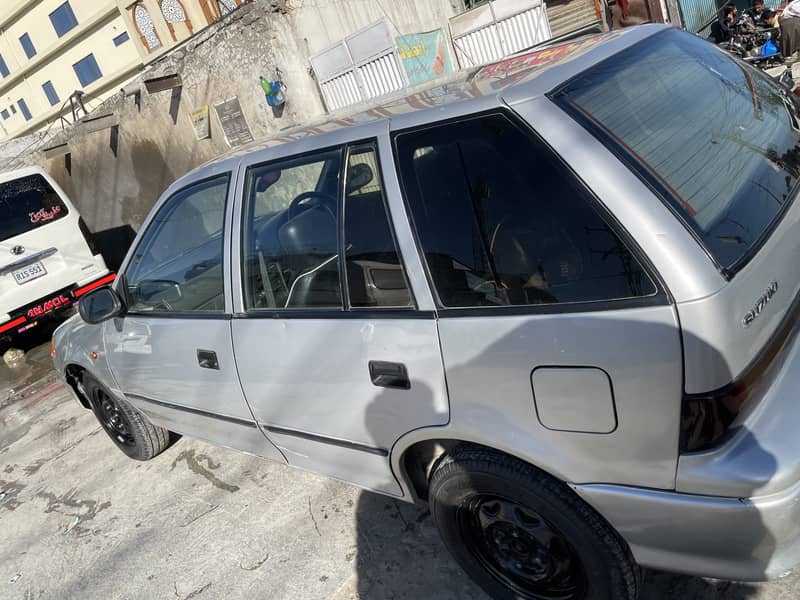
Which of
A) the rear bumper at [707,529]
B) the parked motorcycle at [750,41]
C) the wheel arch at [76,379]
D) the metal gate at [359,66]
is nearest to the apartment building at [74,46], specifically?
the metal gate at [359,66]

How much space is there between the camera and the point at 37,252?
6.63 metres

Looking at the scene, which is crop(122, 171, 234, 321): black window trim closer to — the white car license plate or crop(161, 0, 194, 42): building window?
the white car license plate

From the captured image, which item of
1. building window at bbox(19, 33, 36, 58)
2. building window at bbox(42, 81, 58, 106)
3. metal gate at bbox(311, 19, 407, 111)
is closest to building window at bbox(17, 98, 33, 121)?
building window at bbox(42, 81, 58, 106)

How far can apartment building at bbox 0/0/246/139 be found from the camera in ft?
93.1

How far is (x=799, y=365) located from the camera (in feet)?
5.16

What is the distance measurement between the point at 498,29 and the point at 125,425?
10.3 m

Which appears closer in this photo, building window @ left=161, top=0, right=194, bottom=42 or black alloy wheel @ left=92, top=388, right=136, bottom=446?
black alloy wheel @ left=92, top=388, right=136, bottom=446

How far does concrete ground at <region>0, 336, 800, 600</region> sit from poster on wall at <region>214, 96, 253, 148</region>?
21.5 ft

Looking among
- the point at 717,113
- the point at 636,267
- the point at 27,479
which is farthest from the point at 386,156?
the point at 27,479

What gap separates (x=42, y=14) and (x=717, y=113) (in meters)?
45.9

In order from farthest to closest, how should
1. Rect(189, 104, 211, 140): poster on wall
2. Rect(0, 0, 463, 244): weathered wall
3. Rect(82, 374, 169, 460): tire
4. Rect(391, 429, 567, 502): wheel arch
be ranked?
1. Rect(189, 104, 211, 140): poster on wall
2. Rect(0, 0, 463, 244): weathered wall
3. Rect(82, 374, 169, 460): tire
4. Rect(391, 429, 567, 502): wheel arch

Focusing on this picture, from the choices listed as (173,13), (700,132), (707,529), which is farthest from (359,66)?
(173,13)

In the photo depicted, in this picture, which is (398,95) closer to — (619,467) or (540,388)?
(540,388)

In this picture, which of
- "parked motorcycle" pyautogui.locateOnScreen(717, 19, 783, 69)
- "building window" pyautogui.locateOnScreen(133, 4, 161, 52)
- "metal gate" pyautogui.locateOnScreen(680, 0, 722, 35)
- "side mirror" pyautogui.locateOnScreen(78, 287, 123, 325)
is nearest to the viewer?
"side mirror" pyautogui.locateOnScreen(78, 287, 123, 325)
